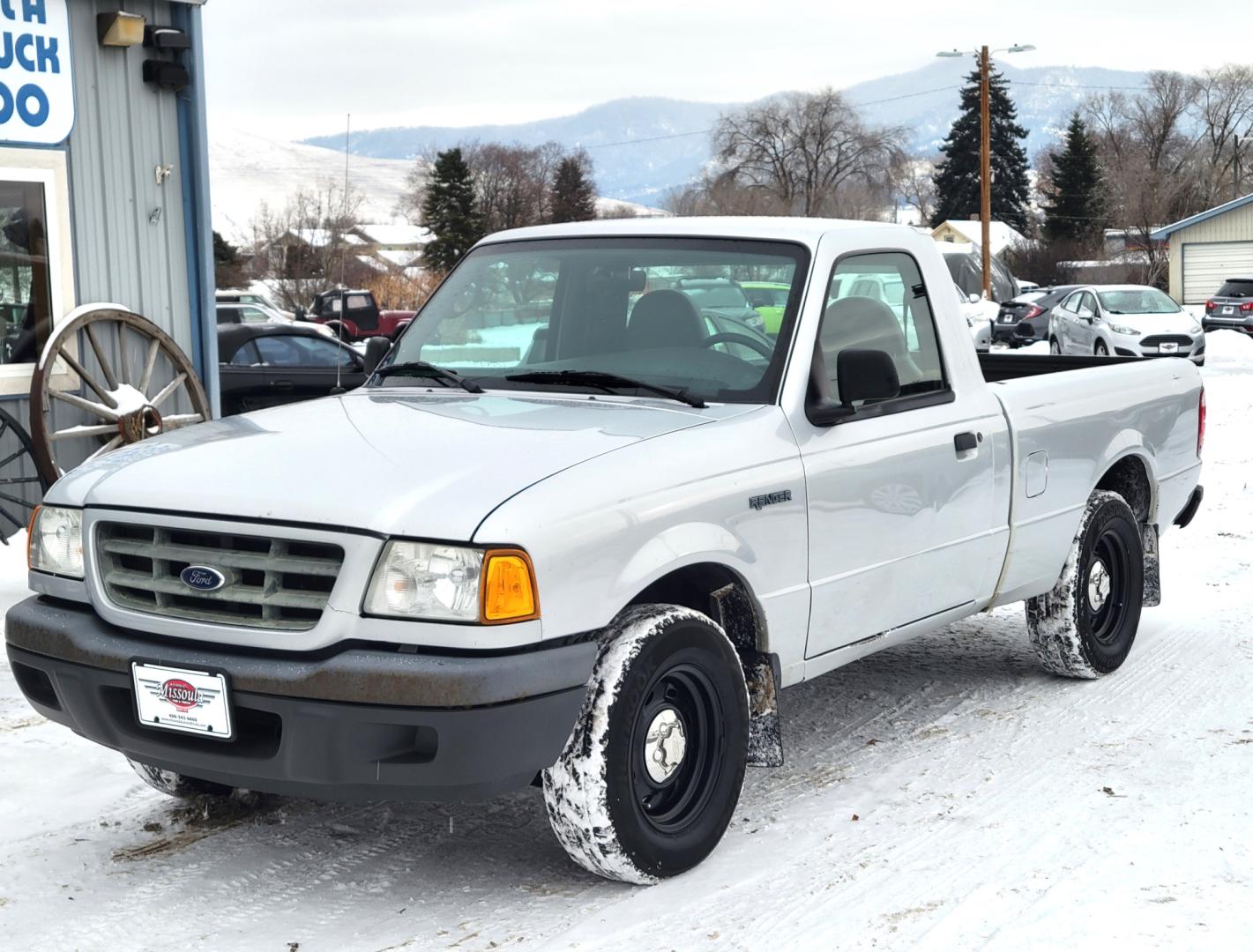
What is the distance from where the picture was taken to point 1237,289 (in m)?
36.7

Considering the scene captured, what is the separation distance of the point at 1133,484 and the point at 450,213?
6944 centimetres

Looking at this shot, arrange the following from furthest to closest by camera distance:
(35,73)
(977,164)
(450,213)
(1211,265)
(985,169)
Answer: (977,164) < (450,213) < (1211,265) < (985,169) < (35,73)

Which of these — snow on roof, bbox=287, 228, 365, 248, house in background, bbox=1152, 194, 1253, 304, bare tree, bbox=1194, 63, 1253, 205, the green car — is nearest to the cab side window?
the green car

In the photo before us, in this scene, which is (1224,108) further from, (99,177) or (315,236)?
(99,177)

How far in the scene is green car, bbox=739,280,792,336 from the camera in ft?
16.0

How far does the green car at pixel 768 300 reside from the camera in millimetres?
4879

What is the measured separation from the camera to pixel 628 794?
3969 mm

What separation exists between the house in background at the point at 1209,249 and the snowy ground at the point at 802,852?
178 ft

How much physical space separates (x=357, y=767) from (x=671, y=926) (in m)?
0.90

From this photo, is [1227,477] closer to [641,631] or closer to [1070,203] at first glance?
[641,631]

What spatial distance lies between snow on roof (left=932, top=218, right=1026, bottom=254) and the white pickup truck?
82484mm

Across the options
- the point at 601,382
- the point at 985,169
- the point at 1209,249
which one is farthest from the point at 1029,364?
the point at 1209,249

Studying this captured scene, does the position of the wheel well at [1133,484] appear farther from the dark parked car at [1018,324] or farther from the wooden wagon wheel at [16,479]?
the dark parked car at [1018,324]

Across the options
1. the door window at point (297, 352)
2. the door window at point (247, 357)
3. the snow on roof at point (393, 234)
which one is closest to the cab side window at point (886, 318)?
the door window at point (297, 352)
